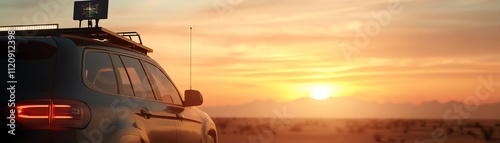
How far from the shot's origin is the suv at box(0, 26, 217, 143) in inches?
202

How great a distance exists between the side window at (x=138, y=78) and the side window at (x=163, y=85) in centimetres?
26

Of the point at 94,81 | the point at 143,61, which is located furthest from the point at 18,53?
the point at 143,61

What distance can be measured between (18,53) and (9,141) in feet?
2.39

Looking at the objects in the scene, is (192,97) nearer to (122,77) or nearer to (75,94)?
(122,77)

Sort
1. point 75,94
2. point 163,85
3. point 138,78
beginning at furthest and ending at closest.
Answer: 1. point 163,85
2. point 138,78
3. point 75,94

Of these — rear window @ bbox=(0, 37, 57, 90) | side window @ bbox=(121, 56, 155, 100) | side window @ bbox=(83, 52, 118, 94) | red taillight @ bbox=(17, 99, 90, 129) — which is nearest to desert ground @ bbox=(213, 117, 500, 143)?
side window @ bbox=(121, 56, 155, 100)

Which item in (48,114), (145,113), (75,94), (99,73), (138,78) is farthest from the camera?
(138,78)

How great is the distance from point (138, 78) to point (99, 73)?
3.56 feet

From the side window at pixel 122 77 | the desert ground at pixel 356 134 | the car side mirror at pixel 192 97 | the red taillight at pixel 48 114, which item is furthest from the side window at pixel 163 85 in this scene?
the desert ground at pixel 356 134

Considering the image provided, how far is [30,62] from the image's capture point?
5383 mm

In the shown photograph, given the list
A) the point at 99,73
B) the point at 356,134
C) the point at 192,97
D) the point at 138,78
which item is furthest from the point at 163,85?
the point at 356,134

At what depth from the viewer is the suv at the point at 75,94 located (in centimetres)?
512

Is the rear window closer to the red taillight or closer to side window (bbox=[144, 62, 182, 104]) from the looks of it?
the red taillight

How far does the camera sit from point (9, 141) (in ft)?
16.6
